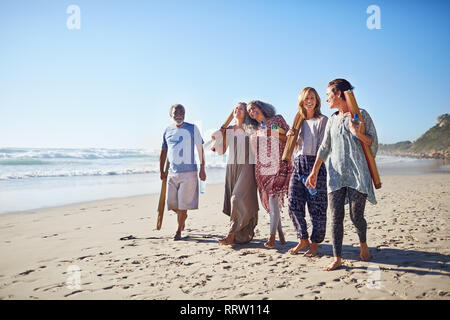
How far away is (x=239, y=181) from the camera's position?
412 cm

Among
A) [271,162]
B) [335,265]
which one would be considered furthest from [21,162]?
[335,265]

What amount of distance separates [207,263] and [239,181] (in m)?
1.14

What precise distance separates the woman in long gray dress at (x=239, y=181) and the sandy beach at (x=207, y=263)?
25cm

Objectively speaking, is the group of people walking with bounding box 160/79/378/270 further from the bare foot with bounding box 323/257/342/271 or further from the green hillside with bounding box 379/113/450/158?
the green hillside with bounding box 379/113/450/158

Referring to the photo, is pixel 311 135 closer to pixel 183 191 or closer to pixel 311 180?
pixel 311 180

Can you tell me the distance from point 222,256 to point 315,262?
3.51 feet

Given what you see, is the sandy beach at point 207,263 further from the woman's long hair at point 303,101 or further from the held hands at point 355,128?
the woman's long hair at point 303,101

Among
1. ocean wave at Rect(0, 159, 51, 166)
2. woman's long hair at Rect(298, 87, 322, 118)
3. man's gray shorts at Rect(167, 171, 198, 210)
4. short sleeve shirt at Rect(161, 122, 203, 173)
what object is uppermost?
woman's long hair at Rect(298, 87, 322, 118)

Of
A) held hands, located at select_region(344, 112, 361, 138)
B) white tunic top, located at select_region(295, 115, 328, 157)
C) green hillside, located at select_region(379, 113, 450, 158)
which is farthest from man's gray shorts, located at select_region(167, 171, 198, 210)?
green hillside, located at select_region(379, 113, 450, 158)

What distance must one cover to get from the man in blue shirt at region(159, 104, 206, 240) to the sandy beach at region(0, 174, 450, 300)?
21.4 inches

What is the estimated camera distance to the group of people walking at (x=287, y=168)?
3062 millimetres

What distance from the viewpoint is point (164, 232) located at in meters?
5.17

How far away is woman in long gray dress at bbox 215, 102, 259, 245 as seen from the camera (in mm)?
4090

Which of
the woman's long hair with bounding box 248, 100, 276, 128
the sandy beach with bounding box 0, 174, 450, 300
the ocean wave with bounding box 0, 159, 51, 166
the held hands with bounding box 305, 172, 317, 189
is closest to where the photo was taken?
the sandy beach with bounding box 0, 174, 450, 300
